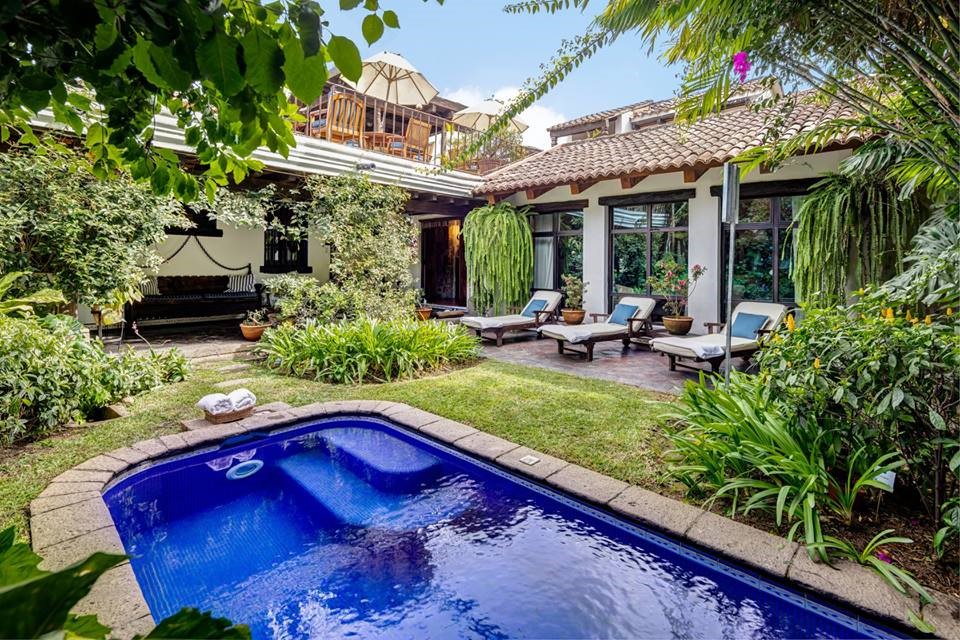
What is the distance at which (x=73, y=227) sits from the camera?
618cm

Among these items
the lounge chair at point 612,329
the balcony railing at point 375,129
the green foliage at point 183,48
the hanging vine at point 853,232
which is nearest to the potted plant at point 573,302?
the lounge chair at point 612,329

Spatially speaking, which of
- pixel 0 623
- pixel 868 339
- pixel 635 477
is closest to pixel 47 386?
pixel 635 477

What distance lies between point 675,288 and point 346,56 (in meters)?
9.16

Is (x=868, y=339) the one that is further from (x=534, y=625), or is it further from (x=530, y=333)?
(x=530, y=333)

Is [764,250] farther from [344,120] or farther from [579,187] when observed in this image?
[344,120]

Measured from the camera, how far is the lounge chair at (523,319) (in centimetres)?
943

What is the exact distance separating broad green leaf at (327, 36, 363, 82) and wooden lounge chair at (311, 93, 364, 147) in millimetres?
9792

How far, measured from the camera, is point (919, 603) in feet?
7.31

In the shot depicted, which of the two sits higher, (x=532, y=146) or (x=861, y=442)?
(x=532, y=146)

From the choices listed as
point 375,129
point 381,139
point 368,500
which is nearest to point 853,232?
point 368,500

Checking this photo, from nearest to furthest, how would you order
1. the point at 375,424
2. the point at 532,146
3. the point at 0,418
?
the point at 0,418 < the point at 375,424 < the point at 532,146

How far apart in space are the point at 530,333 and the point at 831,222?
572 cm

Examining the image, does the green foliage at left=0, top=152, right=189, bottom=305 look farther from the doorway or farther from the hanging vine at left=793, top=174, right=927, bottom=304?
the doorway

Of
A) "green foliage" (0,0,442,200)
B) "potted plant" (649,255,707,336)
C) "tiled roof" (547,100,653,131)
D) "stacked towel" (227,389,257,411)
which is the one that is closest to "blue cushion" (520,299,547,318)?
"potted plant" (649,255,707,336)
